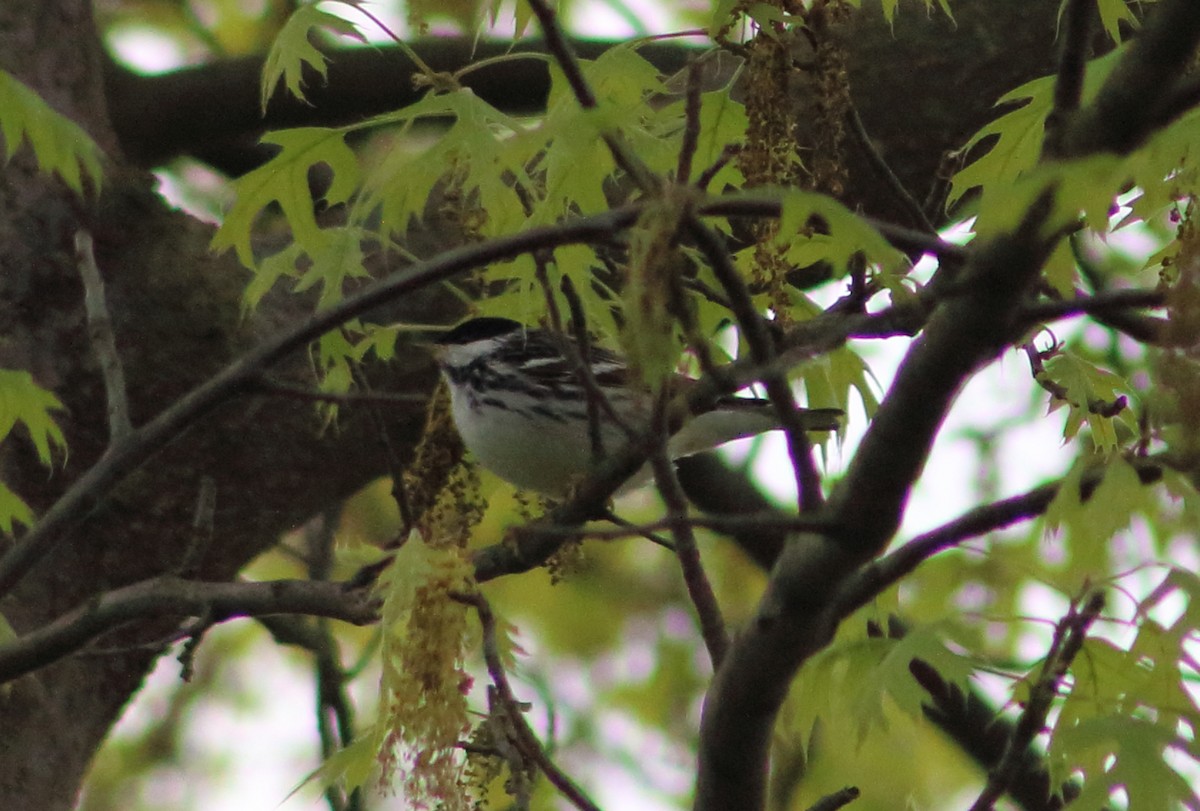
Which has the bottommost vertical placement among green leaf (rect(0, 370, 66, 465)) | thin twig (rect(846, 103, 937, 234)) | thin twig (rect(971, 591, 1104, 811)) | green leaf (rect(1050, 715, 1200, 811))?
green leaf (rect(1050, 715, 1200, 811))

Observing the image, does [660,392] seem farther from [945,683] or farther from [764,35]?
[945,683]

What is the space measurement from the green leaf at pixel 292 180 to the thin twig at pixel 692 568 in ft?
3.30

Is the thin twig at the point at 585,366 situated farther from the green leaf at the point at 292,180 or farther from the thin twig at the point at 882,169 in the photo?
the green leaf at the point at 292,180

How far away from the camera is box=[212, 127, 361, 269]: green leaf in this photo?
2830mm

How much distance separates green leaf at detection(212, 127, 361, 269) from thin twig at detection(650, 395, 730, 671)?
101 centimetres

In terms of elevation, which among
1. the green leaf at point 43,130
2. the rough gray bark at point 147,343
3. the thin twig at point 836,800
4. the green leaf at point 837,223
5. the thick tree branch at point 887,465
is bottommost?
the thin twig at point 836,800

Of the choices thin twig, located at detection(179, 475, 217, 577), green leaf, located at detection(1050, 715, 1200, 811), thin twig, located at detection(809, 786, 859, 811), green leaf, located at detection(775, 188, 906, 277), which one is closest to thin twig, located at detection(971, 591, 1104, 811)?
green leaf, located at detection(1050, 715, 1200, 811)

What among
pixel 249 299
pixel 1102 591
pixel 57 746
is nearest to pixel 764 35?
pixel 1102 591

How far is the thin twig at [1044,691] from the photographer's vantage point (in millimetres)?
2021

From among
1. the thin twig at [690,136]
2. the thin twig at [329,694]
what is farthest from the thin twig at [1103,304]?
the thin twig at [329,694]

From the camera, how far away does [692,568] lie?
2.33 m

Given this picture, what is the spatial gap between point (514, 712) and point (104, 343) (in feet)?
3.78

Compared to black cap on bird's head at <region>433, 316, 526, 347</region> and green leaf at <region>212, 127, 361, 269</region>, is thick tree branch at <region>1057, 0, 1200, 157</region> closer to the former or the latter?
green leaf at <region>212, 127, 361, 269</region>

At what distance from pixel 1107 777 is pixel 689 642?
5.16 m
